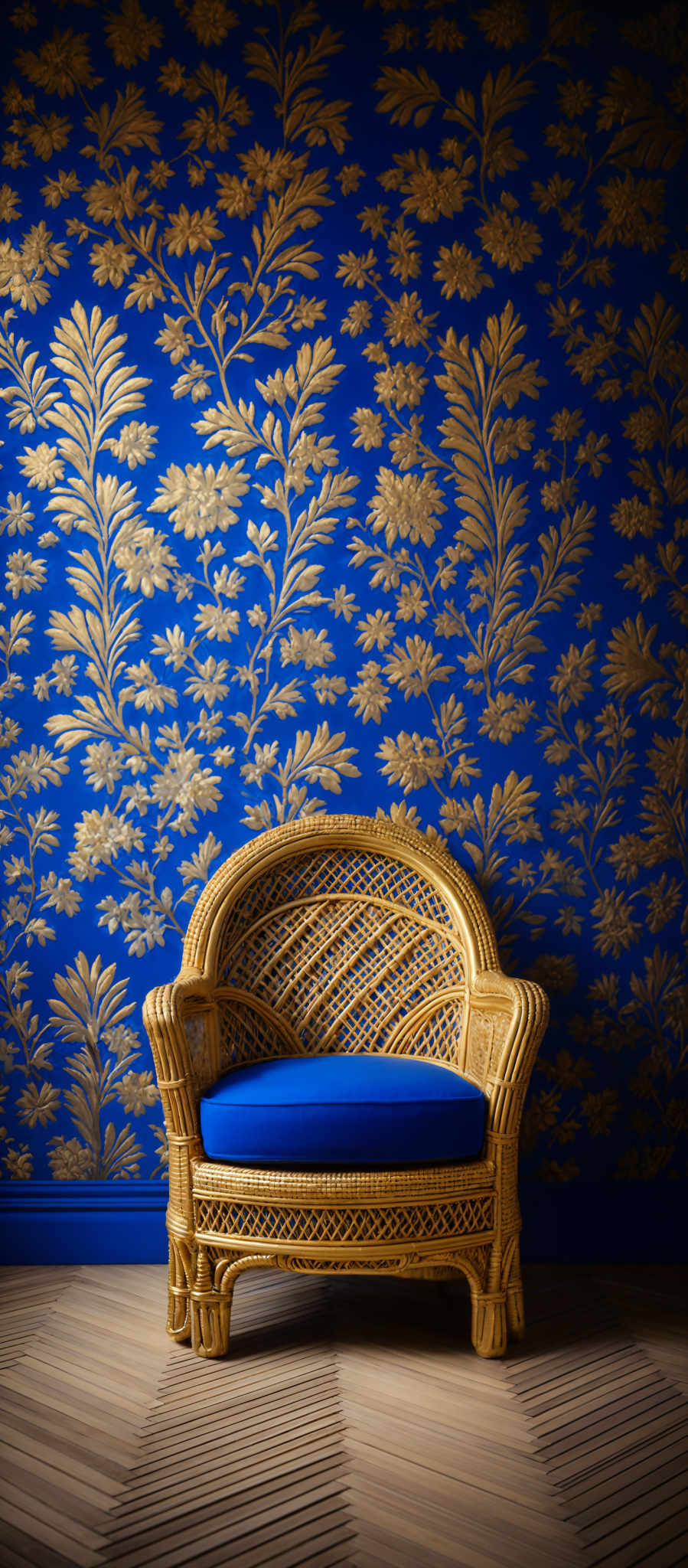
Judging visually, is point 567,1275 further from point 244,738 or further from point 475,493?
point 475,493

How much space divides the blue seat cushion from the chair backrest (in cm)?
39

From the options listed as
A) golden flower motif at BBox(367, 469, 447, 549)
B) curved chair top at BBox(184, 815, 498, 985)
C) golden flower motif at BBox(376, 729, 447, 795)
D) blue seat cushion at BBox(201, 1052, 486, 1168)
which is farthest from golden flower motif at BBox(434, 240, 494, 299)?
blue seat cushion at BBox(201, 1052, 486, 1168)

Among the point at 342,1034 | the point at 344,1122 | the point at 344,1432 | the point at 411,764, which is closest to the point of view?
the point at 344,1432

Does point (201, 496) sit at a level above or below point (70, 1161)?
above

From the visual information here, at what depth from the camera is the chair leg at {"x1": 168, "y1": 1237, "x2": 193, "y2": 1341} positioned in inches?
73.1

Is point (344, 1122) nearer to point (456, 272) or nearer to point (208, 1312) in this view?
point (208, 1312)

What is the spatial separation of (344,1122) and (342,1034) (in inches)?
21.0

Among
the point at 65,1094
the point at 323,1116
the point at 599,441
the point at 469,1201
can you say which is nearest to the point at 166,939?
the point at 65,1094

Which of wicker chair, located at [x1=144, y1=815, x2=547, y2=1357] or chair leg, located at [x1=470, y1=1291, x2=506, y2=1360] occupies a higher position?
wicker chair, located at [x1=144, y1=815, x2=547, y2=1357]

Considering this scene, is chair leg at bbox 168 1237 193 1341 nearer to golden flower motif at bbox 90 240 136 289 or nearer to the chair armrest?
the chair armrest

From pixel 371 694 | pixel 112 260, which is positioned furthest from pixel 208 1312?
pixel 112 260

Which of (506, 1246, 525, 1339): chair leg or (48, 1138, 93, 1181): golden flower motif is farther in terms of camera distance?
(48, 1138, 93, 1181): golden flower motif

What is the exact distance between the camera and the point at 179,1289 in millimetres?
1874

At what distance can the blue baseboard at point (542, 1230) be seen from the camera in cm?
234
